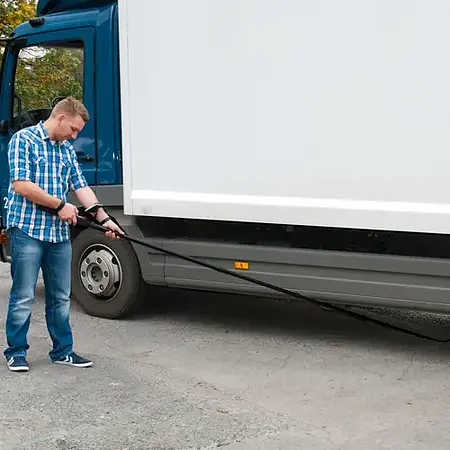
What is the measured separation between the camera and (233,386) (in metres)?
5.55

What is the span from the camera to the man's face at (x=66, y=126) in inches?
222

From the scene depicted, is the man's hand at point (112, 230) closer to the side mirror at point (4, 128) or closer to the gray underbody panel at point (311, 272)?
the gray underbody panel at point (311, 272)

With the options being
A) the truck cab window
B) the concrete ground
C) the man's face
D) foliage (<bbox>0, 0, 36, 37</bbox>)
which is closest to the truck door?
the truck cab window

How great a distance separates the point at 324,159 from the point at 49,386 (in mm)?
2290

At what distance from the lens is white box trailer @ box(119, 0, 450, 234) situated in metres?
5.77

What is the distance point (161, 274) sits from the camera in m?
6.98

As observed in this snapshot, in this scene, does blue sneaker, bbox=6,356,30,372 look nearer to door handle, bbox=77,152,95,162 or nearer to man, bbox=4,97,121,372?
man, bbox=4,97,121,372

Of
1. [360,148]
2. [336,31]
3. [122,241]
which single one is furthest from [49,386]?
[336,31]

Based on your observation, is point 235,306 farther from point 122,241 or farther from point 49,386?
point 49,386

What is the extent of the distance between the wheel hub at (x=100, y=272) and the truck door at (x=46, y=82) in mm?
579

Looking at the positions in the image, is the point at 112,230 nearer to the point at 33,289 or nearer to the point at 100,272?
the point at 33,289

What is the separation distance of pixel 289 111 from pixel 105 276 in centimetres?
213

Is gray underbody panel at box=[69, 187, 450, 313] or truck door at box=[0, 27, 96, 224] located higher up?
truck door at box=[0, 27, 96, 224]

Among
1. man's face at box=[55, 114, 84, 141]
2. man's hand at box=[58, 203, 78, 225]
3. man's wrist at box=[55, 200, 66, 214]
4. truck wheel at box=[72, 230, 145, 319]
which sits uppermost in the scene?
man's face at box=[55, 114, 84, 141]
